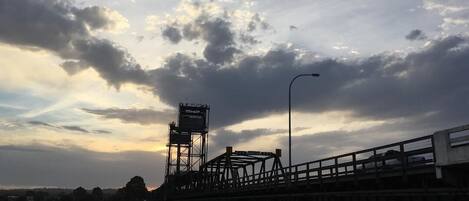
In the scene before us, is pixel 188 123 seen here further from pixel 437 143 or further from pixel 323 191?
pixel 437 143

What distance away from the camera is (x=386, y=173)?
72.2ft

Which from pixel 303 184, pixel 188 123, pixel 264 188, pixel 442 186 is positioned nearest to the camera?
pixel 442 186

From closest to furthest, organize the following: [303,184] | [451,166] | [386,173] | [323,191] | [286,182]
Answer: [451,166]
[386,173]
[323,191]
[303,184]
[286,182]

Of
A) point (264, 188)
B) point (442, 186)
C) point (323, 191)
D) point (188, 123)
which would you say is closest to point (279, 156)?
point (264, 188)

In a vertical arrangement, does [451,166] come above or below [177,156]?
below

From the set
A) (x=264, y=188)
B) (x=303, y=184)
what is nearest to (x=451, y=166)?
(x=303, y=184)

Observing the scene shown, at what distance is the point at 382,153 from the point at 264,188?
631 inches

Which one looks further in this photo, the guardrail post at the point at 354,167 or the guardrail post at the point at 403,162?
the guardrail post at the point at 354,167

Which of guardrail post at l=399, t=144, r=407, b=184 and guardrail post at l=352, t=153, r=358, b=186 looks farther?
guardrail post at l=352, t=153, r=358, b=186

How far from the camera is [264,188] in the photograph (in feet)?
128

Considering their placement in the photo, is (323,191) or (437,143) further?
(323,191)

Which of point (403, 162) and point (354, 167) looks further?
point (354, 167)

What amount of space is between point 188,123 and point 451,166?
80.0 metres

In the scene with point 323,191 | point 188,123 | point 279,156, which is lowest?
point 323,191
